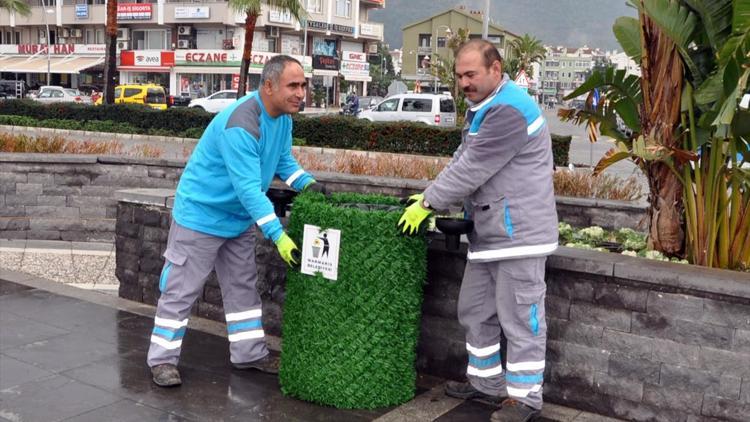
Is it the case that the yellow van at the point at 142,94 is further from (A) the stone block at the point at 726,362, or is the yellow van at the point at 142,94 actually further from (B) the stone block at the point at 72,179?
(A) the stone block at the point at 726,362

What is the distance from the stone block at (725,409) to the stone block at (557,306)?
86 centimetres

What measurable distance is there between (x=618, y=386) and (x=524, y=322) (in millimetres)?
707

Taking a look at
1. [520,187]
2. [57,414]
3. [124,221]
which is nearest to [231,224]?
[57,414]

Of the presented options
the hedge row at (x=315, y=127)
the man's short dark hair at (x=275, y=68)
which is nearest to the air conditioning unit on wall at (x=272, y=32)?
the hedge row at (x=315, y=127)

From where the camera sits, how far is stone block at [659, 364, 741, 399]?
167 inches

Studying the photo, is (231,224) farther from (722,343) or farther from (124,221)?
(722,343)

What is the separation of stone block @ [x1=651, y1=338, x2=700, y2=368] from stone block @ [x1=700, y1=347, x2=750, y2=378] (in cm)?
4

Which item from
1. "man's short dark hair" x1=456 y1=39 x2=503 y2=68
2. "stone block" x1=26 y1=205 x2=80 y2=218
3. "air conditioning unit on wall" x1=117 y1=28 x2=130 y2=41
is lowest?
"stone block" x1=26 y1=205 x2=80 y2=218

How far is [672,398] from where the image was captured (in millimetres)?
4395

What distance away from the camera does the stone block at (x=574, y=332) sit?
4605mm

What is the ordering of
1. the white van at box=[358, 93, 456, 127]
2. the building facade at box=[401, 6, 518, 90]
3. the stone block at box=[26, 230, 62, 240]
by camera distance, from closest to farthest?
1. the stone block at box=[26, 230, 62, 240]
2. the white van at box=[358, 93, 456, 127]
3. the building facade at box=[401, 6, 518, 90]

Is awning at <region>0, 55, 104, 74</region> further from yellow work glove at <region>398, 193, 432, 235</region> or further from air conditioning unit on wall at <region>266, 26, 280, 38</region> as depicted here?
yellow work glove at <region>398, 193, 432, 235</region>

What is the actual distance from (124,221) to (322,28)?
64.6m

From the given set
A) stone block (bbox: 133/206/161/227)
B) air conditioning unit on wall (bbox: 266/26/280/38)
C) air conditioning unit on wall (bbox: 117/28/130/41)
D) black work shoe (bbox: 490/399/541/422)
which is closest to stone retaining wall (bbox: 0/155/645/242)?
stone block (bbox: 133/206/161/227)
